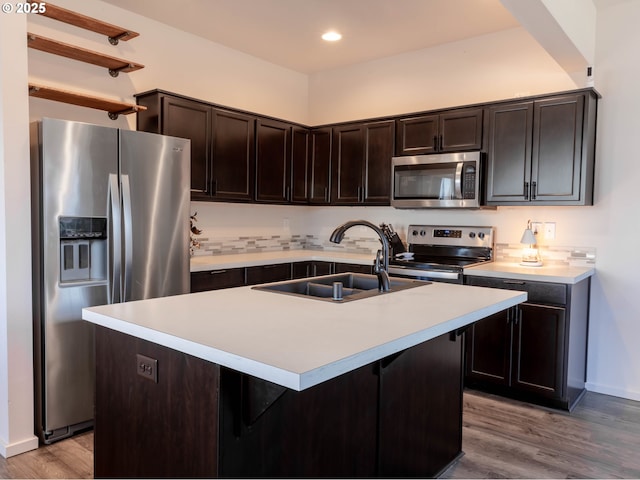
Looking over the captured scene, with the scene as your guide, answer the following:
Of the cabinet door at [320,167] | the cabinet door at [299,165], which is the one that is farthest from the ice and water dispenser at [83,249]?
the cabinet door at [320,167]

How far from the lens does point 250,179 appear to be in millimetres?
4070

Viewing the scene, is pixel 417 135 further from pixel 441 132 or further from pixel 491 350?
pixel 491 350

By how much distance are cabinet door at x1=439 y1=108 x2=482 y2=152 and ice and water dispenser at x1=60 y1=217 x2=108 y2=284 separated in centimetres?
255

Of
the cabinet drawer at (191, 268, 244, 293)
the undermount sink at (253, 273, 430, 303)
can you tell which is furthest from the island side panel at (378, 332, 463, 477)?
the cabinet drawer at (191, 268, 244, 293)

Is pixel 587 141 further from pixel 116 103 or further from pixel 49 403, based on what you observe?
pixel 49 403

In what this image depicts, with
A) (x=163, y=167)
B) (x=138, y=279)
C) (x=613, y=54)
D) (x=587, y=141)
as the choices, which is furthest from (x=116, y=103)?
(x=613, y=54)

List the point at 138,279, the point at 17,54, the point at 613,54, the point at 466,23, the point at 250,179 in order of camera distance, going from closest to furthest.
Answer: the point at 17,54, the point at 138,279, the point at 613,54, the point at 466,23, the point at 250,179

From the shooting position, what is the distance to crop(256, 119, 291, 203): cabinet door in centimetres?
415

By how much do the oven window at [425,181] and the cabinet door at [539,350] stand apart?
3.58 ft

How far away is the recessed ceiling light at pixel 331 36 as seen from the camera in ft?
12.8

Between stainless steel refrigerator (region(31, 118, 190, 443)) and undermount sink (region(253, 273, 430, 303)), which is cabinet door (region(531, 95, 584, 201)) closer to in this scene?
undermount sink (region(253, 273, 430, 303))

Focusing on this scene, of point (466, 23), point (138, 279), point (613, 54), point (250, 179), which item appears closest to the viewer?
point (138, 279)

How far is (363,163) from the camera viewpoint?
431 cm

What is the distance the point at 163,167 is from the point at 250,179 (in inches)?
44.4
